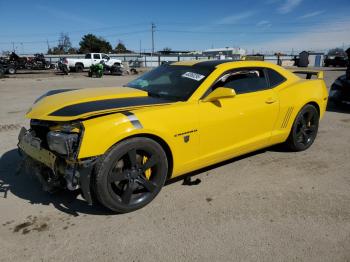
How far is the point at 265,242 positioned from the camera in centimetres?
273

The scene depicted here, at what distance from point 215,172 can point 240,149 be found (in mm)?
459

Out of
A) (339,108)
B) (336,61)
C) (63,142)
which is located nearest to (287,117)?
(63,142)

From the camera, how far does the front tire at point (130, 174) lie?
293cm

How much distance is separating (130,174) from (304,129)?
316cm

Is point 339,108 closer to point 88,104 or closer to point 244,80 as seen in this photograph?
point 244,80

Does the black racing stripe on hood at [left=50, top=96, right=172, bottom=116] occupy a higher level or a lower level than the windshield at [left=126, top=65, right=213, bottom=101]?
lower

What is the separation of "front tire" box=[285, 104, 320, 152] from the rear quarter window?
0.60 meters

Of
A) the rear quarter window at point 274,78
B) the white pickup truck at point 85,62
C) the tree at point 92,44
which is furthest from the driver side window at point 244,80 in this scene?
the tree at point 92,44

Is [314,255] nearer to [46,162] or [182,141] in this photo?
[182,141]

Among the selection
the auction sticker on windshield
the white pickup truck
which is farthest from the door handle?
the white pickup truck

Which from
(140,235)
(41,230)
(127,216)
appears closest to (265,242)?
(140,235)

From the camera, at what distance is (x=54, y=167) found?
3.03 m

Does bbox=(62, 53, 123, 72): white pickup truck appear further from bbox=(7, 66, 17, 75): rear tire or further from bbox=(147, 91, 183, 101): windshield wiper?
bbox=(147, 91, 183, 101): windshield wiper

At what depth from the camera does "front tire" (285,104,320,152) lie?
4.82 m
